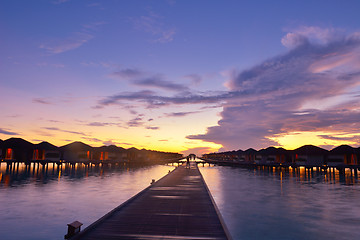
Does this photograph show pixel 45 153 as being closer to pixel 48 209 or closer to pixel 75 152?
pixel 75 152

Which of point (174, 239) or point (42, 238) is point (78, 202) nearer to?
point (42, 238)

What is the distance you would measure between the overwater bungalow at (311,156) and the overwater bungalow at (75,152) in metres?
70.9

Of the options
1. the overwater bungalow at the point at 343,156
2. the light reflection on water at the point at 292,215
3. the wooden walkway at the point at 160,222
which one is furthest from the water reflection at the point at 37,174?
the overwater bungalow at the point at 343,156

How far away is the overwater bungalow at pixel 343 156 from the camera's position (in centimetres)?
6906

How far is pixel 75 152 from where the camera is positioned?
8712cm

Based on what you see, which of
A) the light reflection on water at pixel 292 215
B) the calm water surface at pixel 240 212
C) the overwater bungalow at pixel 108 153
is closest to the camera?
the calm water surface at pixel 240 212

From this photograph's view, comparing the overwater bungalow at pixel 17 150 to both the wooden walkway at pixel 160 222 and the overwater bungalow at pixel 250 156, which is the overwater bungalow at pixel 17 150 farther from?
the overwater bungalow at pixel 250 156

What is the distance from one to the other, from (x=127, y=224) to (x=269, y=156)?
99763mm

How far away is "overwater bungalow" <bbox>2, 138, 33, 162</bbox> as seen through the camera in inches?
→ 2699

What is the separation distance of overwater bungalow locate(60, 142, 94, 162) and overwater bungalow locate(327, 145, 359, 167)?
76639mm

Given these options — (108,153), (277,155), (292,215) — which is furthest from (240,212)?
(108,153)

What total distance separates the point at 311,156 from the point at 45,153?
274ft

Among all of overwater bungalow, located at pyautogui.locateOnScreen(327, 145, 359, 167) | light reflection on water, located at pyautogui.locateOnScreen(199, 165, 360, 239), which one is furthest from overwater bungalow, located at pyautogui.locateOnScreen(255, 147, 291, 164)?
light reflection on water, located at pyautogui.locateOnScreen(199, 165, 360, 239)

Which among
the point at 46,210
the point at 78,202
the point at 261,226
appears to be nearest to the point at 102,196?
the point at 78,202
